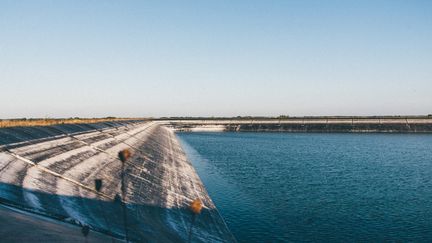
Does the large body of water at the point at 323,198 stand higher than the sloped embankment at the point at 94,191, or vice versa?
the sloped embankment at the point at 94,191

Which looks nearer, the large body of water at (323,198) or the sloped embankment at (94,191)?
the sloped embankment at (94,191)

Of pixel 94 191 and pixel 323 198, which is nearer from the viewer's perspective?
pixel 94 191

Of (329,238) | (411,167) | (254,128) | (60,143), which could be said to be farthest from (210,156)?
(254,128)

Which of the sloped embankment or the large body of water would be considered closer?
the sloped embankment

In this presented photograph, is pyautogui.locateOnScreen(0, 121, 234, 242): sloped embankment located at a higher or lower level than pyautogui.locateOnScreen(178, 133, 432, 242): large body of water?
higher

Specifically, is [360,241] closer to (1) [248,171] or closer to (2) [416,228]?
(2) [416,228]
